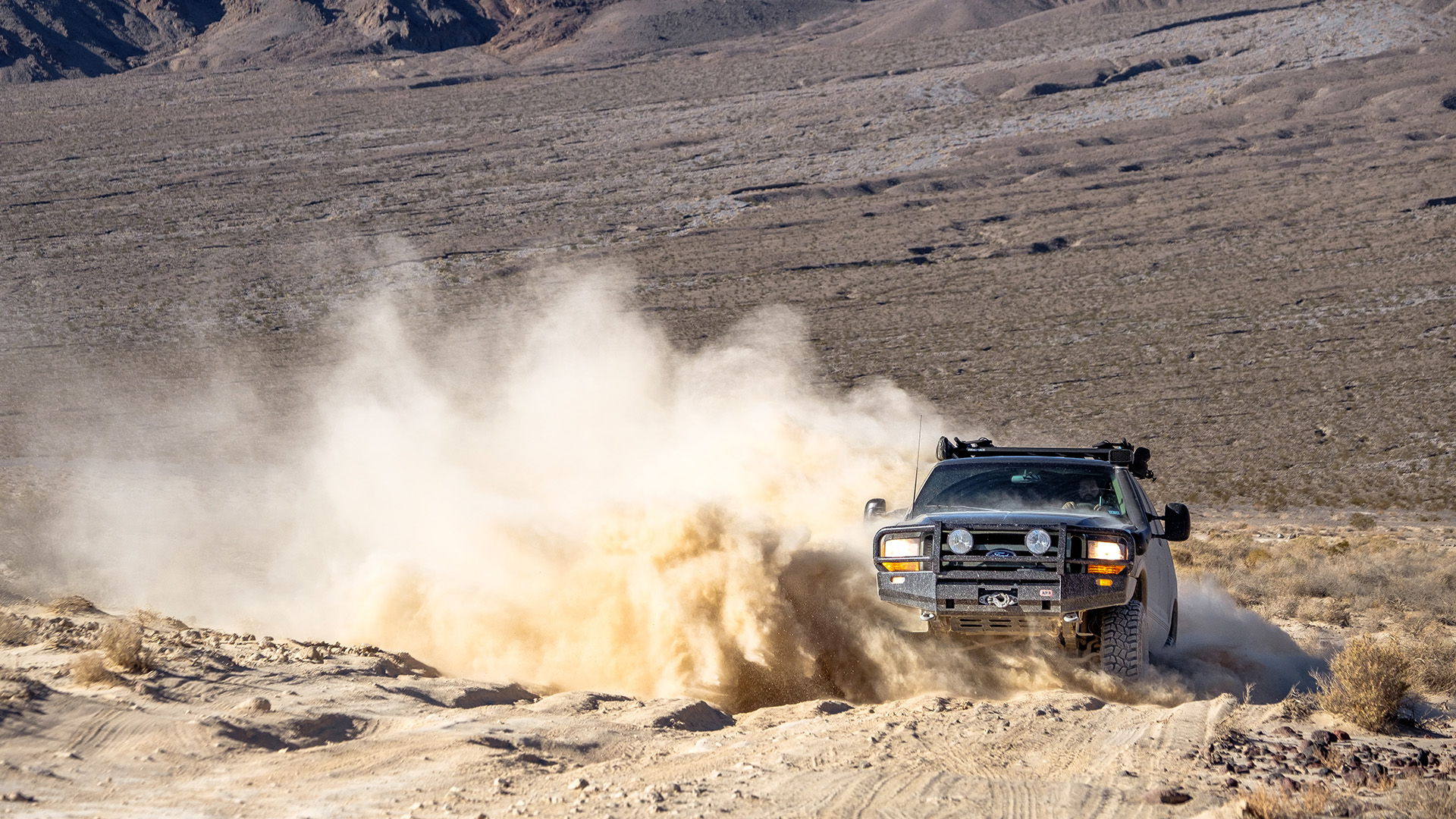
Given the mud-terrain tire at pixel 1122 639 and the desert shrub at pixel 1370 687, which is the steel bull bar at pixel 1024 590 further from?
the desert shrub at pixel 1370 687

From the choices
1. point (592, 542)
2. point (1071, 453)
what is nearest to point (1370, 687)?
point (1071, 453)

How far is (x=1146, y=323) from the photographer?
5125 centimetres

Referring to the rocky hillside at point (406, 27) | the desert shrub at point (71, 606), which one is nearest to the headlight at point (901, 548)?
the desert shrub at point (71, 606)

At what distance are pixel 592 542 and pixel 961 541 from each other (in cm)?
387

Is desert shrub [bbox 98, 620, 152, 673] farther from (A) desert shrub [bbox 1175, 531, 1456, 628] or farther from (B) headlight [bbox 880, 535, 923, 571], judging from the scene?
(A) desert shrub [bbox 1175, 531, 1456, 628]

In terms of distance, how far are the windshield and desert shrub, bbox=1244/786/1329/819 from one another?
3441 millimetres

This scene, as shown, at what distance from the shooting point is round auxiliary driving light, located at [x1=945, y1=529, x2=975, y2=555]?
780 cm

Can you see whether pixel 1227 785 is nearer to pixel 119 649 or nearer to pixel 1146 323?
pixel 119 649

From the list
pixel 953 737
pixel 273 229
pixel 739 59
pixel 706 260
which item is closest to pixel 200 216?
pixel 273 229

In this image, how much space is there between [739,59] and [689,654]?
99.7 meters

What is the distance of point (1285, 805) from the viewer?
5121 mm

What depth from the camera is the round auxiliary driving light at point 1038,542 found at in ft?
25.1

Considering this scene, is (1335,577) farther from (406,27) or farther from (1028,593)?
(406,27)

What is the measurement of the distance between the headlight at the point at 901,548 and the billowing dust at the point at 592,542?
19.5 inches
